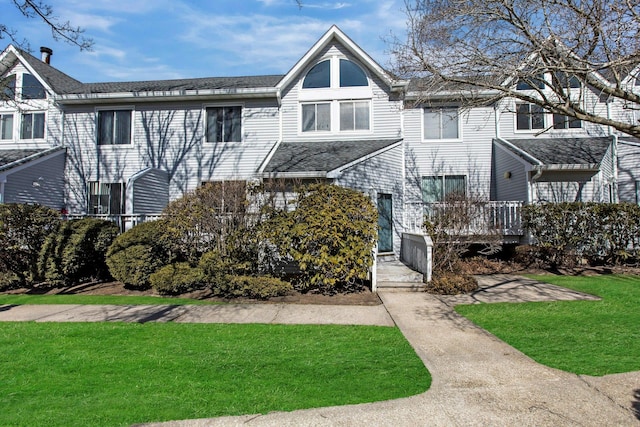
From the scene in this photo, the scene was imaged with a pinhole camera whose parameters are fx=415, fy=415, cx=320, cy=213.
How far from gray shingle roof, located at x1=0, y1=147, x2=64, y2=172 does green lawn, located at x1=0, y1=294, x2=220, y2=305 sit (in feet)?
21.4

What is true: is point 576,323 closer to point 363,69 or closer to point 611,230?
point 611,230

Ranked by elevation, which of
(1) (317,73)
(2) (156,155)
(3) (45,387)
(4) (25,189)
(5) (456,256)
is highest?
(1) (317,73)

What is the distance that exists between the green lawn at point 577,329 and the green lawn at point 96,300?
5.81 metres

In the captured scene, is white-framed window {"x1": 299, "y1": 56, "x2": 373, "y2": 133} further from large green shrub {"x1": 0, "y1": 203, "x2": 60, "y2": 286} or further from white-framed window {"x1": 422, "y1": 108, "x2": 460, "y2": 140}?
large green shrub {"x1": 0, "y1": 203, "x2": 60, "y2": 286}

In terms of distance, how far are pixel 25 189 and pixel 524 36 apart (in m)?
16.5

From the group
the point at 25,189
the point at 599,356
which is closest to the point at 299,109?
the point at 25,189

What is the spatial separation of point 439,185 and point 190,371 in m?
13.6

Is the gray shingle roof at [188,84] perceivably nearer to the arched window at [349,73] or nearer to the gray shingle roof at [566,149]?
the arched window at [349,73]

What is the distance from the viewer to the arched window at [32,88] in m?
16.9

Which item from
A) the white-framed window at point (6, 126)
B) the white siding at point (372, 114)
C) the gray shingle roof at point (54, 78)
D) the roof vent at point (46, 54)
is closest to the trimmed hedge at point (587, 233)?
the white siding at point (372, 114)

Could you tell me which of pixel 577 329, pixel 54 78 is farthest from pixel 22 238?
pixel 577 329

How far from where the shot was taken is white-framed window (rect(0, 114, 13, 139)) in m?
17.0

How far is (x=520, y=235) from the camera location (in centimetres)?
1380

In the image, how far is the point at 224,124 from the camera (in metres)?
16.5
